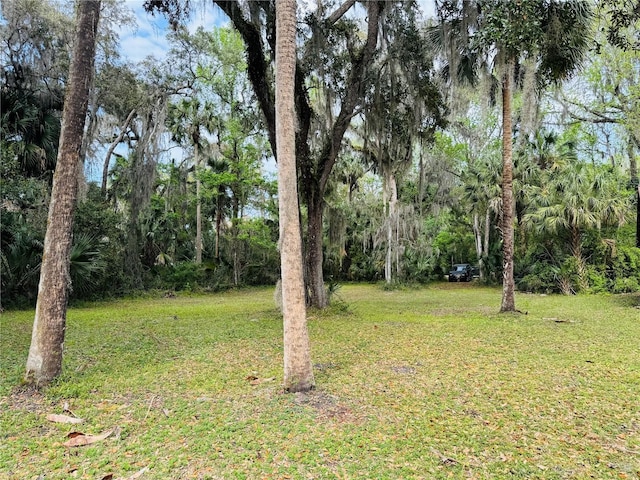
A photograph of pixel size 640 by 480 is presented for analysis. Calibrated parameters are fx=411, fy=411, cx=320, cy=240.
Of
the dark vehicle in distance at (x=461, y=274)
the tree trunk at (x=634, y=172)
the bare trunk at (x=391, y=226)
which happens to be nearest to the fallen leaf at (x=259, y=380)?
the bare trunk at (x=391, y=226)

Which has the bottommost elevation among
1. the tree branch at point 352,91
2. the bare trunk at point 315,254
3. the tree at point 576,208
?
the bare trunk at point 315,254

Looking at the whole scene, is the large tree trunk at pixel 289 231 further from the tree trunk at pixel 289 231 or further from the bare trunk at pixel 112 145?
the bare trunk at pixel 112 145

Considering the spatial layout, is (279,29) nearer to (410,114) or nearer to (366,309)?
(410,114)

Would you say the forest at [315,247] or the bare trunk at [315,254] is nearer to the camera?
the forest at [315,247]

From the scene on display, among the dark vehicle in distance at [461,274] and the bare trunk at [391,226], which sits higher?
the bare trunk at [391,226]

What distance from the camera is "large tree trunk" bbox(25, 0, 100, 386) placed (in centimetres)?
400

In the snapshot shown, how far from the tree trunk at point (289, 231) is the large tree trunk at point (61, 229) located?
2.08 meters

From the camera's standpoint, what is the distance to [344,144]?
40.7 feet

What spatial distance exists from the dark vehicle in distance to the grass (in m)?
14.9

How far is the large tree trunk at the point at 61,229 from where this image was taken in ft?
13.1

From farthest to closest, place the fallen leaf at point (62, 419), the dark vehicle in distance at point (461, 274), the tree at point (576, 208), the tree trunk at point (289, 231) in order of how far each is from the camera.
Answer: the dark vehicle in distance at point (461, 274) → the tree at point (576, 208) → the tree trunk at point (289, 231) → the fallen leaf at point (62, 419)

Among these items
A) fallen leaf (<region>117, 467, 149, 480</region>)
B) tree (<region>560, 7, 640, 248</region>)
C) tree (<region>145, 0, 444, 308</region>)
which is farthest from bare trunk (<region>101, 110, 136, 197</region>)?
tree (<region>560, 7, 640, 248</region>)

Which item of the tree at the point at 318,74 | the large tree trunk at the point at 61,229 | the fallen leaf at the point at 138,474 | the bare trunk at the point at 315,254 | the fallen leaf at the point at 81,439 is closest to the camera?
the fallen leaf at the point at 138,474

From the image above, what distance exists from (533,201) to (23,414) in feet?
52.6
